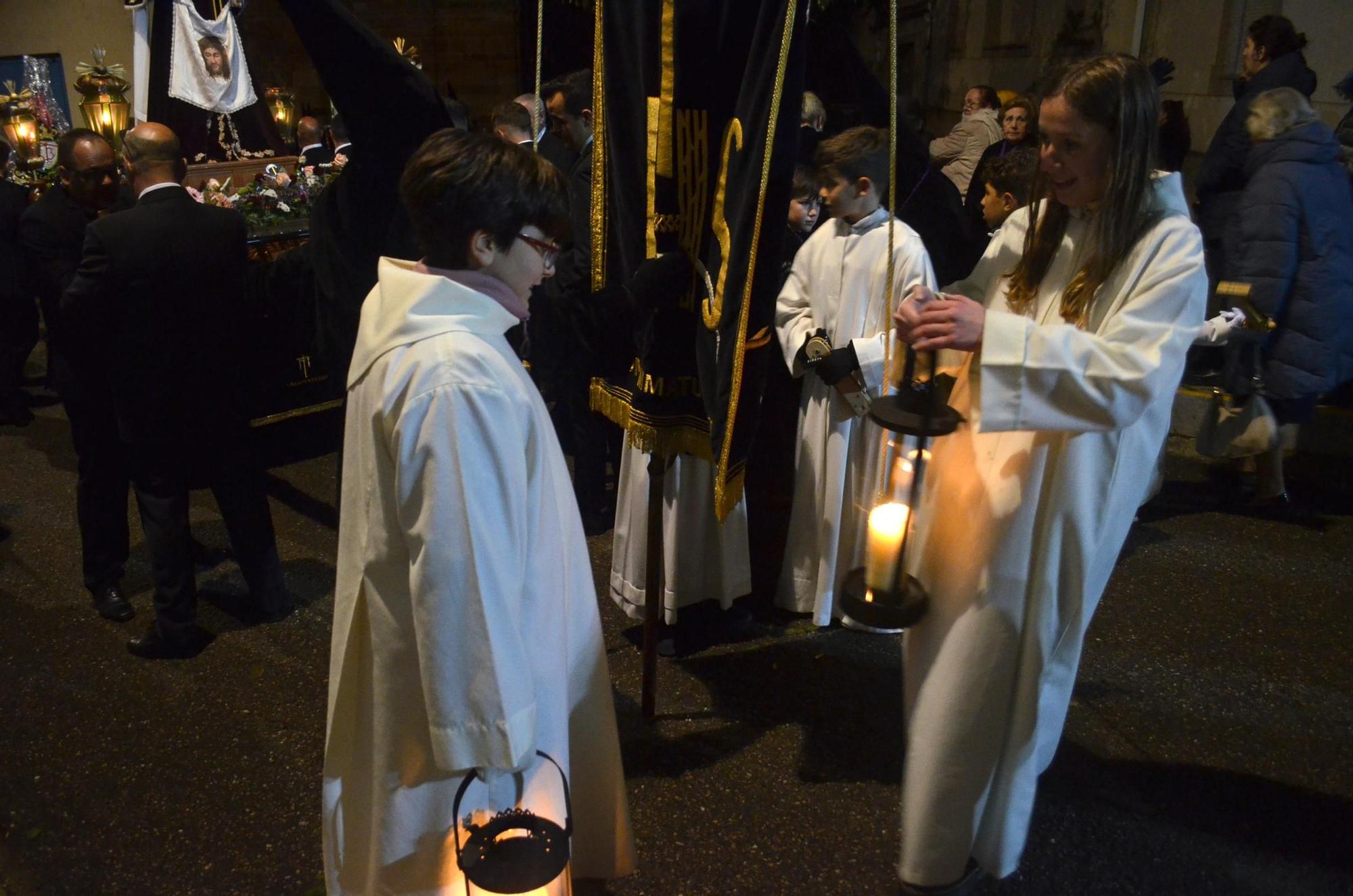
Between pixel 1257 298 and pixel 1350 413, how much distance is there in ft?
4.48

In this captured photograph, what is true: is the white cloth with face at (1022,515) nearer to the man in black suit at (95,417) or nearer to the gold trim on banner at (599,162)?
the gold trim on banner at (599,162)

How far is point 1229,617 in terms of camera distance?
4.01 metres

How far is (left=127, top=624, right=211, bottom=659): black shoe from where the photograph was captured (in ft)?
12.2

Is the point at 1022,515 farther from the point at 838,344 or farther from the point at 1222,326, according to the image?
the point at 1222,326

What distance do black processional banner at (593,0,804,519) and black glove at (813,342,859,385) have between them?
61cm

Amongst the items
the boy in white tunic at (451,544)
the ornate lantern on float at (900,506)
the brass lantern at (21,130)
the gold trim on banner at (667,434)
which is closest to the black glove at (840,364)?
the gold trim on banner at (667,434)

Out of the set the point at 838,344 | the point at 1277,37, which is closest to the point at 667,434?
the point at 838,344

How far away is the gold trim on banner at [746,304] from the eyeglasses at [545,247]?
79 centimetres

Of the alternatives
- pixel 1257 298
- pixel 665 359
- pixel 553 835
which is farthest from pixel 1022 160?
pixel 553 835

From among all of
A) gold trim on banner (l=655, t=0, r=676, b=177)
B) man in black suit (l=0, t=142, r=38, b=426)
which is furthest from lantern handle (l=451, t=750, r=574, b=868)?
man in black suit (l=0, t=142, r=38, b=426)

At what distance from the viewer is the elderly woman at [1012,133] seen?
6.10 metres

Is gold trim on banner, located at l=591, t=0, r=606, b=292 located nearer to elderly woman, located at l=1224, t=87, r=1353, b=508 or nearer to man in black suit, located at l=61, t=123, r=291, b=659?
man in black suit, located at l=61, t=123, r=291, b=659

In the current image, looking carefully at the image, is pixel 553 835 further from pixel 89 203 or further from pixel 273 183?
pixel 273 183

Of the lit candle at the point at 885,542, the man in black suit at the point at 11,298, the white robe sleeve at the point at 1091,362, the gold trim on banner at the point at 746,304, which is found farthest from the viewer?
the man in black suit at the point at 11,298
